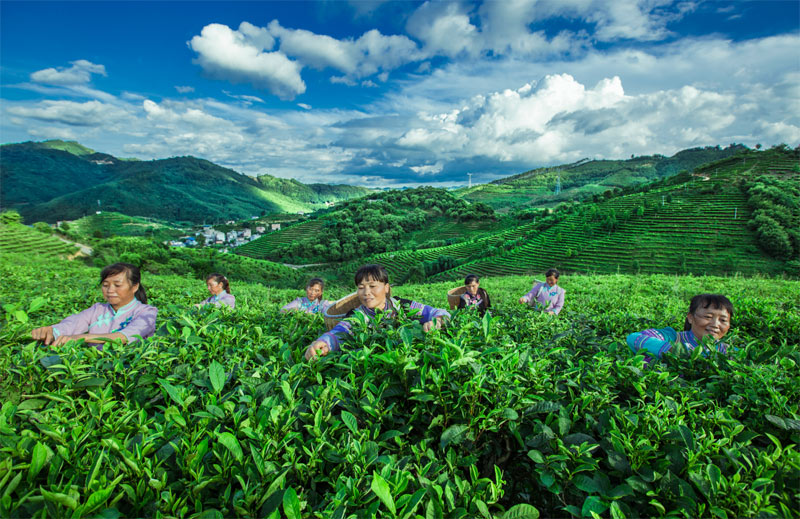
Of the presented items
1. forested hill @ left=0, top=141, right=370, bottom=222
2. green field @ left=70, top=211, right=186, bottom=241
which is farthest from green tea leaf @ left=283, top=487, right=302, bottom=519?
forested hill @ left=0, top=141, right=370, bottom=222

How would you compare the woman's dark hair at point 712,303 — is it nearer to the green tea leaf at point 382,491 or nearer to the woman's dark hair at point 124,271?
the green tea leaf at point 382,491

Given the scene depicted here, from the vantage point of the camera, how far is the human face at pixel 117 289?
3570 mm

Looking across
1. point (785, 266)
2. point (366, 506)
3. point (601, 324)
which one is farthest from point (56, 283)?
point (785, 266)

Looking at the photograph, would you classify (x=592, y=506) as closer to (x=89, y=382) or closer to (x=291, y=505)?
(x=291, y=505)

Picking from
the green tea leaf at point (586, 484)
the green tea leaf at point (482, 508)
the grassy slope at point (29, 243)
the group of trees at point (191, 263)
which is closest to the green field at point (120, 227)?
the group of trees at point (191, 263)

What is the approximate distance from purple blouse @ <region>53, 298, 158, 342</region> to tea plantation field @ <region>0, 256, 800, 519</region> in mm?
1585

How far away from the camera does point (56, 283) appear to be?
7.31 meters

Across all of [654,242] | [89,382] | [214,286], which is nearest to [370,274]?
[89,382]

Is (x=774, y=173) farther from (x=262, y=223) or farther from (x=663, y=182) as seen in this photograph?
(x=262, y=223)

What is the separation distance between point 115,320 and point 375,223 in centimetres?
10453

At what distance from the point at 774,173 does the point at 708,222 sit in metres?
27.0

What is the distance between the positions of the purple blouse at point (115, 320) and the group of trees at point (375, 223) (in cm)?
8150

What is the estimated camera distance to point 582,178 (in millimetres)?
150875

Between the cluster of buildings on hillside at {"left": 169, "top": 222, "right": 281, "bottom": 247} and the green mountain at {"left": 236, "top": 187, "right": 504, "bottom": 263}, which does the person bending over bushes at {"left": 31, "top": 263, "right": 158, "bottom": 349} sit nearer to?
the green mountain at {"left": 236, "top": 187, "right": 504, "bottom": 263}
